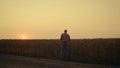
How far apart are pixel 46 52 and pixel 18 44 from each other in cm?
879

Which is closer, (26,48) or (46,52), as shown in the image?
(46,52)

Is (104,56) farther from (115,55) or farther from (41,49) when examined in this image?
(41,49)

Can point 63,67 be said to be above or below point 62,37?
below

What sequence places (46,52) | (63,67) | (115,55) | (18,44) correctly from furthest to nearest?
(18,44), (46,52), (115,55), (63,67)

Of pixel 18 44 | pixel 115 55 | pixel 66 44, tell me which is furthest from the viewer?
pixel 18 44

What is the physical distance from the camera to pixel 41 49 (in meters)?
28.8

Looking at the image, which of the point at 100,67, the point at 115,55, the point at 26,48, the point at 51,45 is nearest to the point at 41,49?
the point at 51,45

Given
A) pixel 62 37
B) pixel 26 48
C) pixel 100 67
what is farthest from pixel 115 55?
pixel 26 48

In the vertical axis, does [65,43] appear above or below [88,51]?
above

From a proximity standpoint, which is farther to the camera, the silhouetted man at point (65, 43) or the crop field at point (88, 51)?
the silhouetted man at point (65, 43)

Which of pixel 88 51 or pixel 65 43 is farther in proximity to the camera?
pixel 88 51

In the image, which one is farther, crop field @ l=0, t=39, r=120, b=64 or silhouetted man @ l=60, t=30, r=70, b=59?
silhouetted man @ l=60, t=30, r=70, b=59

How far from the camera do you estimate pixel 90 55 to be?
22.2 metres

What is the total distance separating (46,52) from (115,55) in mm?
8459
